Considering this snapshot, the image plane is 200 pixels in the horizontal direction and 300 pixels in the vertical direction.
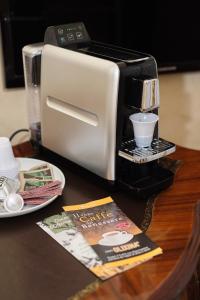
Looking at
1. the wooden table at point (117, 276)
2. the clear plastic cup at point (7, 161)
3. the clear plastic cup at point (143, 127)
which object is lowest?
the wooden table at point (117, 276)

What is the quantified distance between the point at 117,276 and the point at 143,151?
1.07 feet

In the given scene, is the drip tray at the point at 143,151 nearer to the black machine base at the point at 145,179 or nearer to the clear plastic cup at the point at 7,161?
the black machine base at the point at 145,179

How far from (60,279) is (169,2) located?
3.30 ft

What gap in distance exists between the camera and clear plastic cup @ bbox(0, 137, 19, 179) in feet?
3.45

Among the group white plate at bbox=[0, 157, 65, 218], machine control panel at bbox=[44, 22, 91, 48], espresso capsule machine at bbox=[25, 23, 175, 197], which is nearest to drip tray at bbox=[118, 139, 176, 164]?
espresso capsule machine at bbox=[25, 23, 175, 197]

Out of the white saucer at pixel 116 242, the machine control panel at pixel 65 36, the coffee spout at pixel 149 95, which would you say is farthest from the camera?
the machine control panel at pixel 65 36

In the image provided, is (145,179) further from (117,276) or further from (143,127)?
(117,276)

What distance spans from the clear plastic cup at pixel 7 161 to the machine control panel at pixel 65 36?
0.29 metres

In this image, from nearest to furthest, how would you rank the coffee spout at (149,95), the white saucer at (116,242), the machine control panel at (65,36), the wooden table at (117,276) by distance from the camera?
the wooden table at (117,276) → the white saucer at (116,242) → the coffee spout at (149,95) → the machine control panel at (65,36)

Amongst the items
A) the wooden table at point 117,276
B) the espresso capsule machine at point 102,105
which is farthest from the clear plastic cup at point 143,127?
the wooden table at point 117,276

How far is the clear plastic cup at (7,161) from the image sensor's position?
1.05 meters

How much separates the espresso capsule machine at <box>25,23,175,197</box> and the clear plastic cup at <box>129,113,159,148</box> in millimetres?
12

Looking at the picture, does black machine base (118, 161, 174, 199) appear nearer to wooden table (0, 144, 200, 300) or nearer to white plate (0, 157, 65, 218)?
wooden table (0, 144, 200, 300)

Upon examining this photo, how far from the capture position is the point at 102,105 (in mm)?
1034
